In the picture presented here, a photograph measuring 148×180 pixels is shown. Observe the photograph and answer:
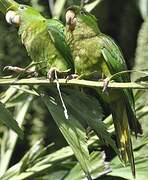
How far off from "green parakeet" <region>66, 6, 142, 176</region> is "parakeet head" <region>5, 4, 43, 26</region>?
0.12m

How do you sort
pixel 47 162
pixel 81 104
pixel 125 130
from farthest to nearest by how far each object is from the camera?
pixel 47 162
pixel 125 130
pixel 81 104

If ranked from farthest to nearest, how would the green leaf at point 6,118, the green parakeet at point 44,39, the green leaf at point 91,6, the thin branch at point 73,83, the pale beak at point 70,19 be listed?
the green leaf at point 91,6, the green parakeet at point 44,39, the pale beak at point 70,19, the green leaf at point 6,118, the thin branch at point 73,83

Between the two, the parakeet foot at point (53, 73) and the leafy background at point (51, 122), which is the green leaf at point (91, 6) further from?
the parakeet foot at point (53, 73)

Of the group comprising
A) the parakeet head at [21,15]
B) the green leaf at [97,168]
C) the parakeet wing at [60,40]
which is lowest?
the green leaf at [97,168]

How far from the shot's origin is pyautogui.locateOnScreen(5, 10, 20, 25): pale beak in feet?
6.28

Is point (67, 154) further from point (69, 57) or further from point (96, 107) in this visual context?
point (96, 107)

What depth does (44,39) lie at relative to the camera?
205 cm

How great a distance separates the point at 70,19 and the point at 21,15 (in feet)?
0.57

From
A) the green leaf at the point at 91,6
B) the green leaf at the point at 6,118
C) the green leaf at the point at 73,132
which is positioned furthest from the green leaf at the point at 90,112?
the green leaf at the point at 91,6

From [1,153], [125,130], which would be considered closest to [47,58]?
[125,130]

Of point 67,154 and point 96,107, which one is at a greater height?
point 96,107

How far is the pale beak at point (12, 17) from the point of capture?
75.3 inches

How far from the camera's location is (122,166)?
6.72ft

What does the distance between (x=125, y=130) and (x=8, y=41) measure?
136cm
